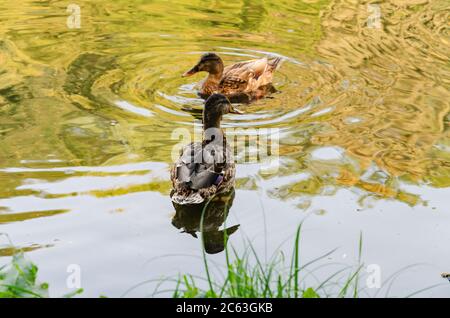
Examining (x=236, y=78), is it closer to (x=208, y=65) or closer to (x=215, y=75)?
(x=215, y=75)

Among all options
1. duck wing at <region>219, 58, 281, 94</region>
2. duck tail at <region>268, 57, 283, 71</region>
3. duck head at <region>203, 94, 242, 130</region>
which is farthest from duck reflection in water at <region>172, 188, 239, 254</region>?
duck tail at <region>268, 57, 283, 71</region>

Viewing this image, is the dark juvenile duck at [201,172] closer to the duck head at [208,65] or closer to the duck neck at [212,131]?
the duck neck at [212,131]

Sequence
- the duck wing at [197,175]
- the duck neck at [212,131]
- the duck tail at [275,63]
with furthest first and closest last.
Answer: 1. the duck tail at [275,63]
2. the duck neck at [212,131]
3. the duck wing at [197,175]

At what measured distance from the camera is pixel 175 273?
19.4 feet

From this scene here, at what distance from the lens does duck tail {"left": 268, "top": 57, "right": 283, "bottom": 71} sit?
34.7 ft

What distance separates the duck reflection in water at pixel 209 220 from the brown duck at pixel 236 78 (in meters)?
2.99

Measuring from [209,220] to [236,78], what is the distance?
3583 millimetres

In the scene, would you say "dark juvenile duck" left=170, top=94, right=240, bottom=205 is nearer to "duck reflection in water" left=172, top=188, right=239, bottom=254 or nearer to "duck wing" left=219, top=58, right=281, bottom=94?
"duck reflection in water" left=172, top=188, right=239, bottom=254

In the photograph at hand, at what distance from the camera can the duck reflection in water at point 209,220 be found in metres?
6.48

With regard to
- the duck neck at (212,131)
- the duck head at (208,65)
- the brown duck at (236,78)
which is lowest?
the duck neck at (212,131)

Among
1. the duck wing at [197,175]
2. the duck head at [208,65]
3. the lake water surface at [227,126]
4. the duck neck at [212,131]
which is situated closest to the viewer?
the lake water surface at [227,126]

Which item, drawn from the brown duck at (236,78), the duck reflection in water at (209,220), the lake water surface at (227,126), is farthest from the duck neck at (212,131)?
the brown duck at (236,78)

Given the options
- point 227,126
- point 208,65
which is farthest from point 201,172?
point 208,65

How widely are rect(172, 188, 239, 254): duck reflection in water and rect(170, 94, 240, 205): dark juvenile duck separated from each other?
0.06 meters
